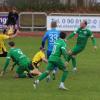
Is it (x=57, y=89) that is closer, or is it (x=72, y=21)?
(x=57, y=89)

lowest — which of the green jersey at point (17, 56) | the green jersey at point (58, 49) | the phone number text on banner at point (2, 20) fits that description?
the phone number text on banner at point (2, 20)

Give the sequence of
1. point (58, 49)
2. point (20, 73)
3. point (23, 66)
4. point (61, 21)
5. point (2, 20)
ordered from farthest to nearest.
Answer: point (2, 20), point (61, 21), point (20, 73), point (23, 66), point (58, 49)

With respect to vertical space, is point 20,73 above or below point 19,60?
below

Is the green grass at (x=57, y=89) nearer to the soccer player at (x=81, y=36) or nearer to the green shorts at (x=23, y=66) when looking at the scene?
the green shorts at (x=23, y=66)

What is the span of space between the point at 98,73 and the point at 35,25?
841 inches

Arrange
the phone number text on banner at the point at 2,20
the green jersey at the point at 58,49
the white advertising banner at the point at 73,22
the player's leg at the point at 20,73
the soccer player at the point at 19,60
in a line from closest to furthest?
Answer: the green jersey at the point at 58,49, the soccer player at the point at 19,60, the player's leg at the point at 20,73, the white advertising banner at the point at 73,22, the phone number text on banner at the point at 2,20

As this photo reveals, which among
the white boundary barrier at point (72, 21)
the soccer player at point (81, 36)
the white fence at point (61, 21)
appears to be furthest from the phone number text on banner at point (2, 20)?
the soccer player at point (81, 36)

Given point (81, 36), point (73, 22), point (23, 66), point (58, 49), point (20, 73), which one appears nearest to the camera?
point (58, 49)

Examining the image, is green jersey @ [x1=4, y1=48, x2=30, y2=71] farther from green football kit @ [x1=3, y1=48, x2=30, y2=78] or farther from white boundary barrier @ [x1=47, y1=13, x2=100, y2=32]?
white boundary barrier @ [x1=47, y1=13, x2=100, y2=32]

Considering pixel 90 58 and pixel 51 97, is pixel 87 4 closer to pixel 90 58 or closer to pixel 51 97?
pixel 90 58

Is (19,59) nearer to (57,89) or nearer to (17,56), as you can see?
(17,56)

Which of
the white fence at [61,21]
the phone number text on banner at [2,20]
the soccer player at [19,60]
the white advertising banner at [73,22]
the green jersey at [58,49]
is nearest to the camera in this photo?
the green jersey at [58,49]


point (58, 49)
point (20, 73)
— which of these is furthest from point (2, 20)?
point (58, 49)

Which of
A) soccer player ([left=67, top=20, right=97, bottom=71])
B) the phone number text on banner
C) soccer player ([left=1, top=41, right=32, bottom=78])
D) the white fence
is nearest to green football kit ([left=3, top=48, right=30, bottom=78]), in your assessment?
soccer player ([left=1, top=41, right=32, bottom=78])
